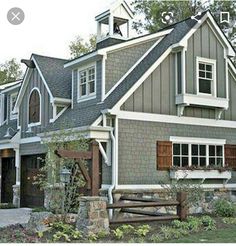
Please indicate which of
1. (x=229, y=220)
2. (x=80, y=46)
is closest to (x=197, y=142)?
(x=229, y=220)

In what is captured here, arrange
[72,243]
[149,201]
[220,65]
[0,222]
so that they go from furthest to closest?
[220,65], [0,222], [149,201], [72,243]

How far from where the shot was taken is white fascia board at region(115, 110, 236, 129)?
539 inches

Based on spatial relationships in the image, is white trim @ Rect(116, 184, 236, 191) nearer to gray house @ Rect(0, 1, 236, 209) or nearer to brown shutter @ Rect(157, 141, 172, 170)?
gray house @ Rect(0, 1, 236, 209)

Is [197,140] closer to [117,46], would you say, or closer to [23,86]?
[117,46]

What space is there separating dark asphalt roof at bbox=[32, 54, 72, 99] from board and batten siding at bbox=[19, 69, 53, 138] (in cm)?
35

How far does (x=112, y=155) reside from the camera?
13281 millimetres

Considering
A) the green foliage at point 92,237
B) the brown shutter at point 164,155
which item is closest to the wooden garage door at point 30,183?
the brown shutter at point 164,155

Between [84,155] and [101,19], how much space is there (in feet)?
25.5

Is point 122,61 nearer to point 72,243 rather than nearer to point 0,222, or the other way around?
point 0,222

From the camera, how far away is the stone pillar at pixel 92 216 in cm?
970

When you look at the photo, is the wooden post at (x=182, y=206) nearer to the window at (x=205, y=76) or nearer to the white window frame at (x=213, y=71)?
the white window frame at (x=213, y=71)

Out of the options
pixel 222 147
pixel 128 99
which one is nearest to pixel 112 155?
pixel 128 99

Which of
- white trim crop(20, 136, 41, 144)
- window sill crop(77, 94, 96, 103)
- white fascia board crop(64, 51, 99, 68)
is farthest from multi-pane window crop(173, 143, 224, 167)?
white trim crop(20, 136, 41, 144)

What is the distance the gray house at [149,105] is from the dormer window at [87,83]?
34 millimetres
